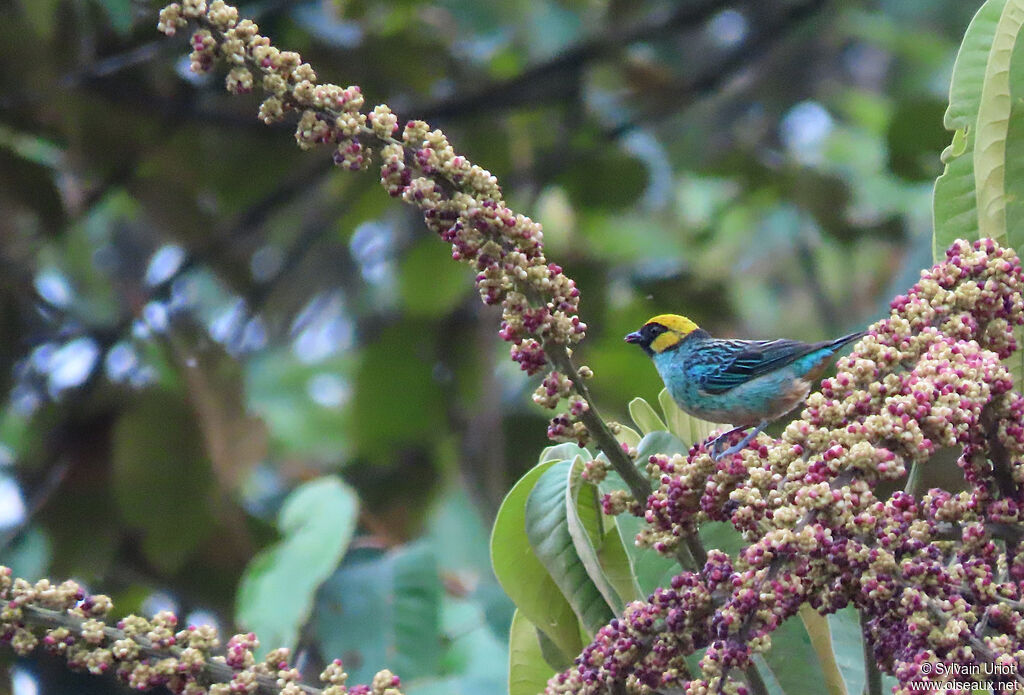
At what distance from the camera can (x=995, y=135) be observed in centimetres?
177

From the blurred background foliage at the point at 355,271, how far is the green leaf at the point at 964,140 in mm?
1625

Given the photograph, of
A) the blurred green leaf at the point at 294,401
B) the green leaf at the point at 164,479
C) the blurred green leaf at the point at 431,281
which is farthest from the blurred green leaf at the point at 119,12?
the blurred green leaf at the point at 294,401

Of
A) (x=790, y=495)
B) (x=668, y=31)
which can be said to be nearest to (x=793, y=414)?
(x=790, y=495)

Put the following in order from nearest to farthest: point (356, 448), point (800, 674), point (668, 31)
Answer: point (800, 674) < point (356, 448) < point (668, 31)

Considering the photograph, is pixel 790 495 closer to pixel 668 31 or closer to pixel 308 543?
pixel 308 543

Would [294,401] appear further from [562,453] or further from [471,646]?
[562,453]

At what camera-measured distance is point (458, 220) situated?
1.38 metres

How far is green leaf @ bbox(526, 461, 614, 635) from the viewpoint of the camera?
5.23ft

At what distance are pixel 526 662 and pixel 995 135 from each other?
1.11 m

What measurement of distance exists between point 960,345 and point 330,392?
675 centimetres

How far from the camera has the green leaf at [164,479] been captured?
3.82 metres

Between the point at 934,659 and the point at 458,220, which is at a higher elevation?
the point at 458,220

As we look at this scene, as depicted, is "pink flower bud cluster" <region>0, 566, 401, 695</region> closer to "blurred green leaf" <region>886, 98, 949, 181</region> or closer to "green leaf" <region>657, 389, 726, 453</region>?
"green leaf" <region>657, 389, 726, 453</region>

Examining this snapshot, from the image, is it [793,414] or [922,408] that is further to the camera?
[793,414]
